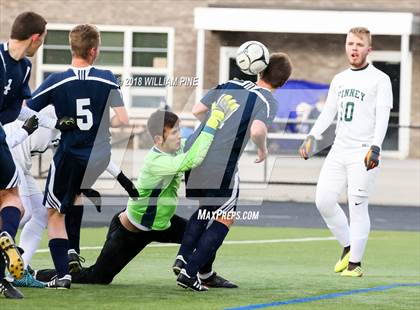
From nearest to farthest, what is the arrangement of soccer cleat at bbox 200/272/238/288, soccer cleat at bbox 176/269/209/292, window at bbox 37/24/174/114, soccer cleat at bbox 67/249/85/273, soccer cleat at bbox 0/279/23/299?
soccer cleat at bbox 0/279/23/299 < soccer cleat at bbox 176/269/209/292 < soccer cleat at bbox 200/272/238/288 < soccer cleat at bbox 67/249/85/273 < window at bbox 37/24/174/114

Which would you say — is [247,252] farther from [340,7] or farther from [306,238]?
[340,7]

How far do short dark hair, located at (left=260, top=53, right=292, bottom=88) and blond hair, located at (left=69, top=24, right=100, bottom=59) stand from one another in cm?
137

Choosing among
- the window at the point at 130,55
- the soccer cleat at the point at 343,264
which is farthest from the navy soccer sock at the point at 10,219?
the window at the point at 130,55

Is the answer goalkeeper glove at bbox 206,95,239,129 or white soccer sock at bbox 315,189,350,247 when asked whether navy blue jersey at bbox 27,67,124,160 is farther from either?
white soccer sock at bbox 315,189,350,247

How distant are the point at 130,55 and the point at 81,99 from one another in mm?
26534

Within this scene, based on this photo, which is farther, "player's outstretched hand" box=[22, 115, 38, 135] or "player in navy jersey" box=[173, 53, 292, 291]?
"player in navy jersey" box=[173, 53, 292, 291]

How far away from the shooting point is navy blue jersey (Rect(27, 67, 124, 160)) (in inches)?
395

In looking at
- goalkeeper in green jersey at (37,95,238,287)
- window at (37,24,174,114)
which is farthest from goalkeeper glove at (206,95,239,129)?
window at (37,24,174,114)

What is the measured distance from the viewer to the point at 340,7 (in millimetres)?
37125

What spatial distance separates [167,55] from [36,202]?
2638cm

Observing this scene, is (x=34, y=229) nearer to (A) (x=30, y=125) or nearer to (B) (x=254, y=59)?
(A) (x=30, y=125)

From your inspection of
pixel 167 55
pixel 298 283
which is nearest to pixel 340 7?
pixel 167 55

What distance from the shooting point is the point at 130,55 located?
36.5 meters

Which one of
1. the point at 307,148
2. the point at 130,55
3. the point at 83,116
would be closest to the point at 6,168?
the point at 83,116
